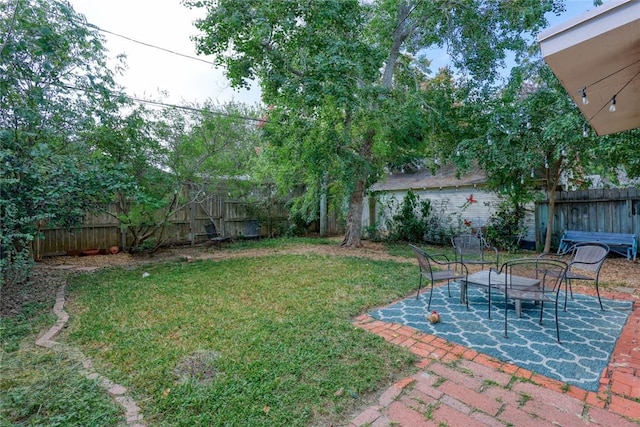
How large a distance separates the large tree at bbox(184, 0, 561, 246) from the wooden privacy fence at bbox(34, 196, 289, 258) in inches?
144

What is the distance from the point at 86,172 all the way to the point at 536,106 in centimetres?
917

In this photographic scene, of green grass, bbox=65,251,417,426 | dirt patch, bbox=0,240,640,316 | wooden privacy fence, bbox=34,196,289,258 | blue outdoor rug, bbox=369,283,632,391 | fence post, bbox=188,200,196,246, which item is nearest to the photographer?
green grass, bbox=65,251,417,426

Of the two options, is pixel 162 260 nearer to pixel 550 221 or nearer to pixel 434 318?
pixel 434 318

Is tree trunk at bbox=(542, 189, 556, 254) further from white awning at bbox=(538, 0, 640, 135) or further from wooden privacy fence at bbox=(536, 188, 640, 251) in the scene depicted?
white awning at bbox=(538, 0, 640, 135)

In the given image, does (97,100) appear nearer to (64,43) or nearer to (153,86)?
(64,43)

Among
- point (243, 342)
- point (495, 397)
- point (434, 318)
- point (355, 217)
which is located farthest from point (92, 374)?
point (355, 217)

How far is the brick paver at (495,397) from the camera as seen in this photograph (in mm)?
2076

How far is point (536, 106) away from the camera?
23.7ft

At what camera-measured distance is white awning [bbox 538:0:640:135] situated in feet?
6.15

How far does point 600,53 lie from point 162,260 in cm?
859

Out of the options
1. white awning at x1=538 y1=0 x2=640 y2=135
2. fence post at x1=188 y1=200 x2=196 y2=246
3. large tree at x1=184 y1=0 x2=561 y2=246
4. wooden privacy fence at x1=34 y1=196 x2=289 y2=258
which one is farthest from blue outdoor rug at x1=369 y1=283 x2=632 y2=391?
fence post at x1=188 y1=200 x2=196 y2=246

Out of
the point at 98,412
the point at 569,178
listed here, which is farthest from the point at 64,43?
the point at 569,178

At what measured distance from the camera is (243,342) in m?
3.20

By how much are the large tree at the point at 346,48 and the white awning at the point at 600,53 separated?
4.65 meters
